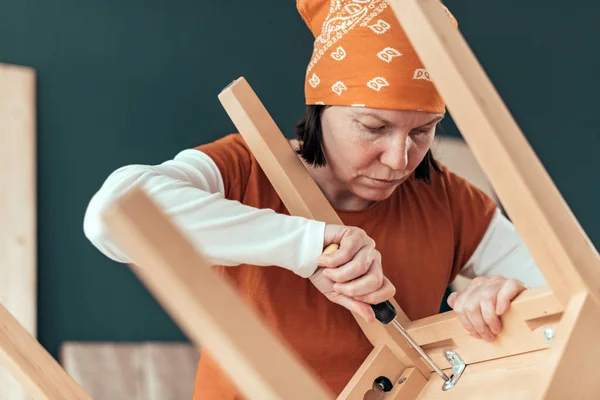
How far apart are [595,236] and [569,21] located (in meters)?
1.01

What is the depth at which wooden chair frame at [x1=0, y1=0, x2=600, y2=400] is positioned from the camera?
15.7 inches

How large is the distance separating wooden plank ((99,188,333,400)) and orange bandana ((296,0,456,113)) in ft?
2.12

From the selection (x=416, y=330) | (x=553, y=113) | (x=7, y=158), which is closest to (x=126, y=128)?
(x=7, y=158)

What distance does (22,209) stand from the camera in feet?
7.30

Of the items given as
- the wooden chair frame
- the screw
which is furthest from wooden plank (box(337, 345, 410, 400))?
the screw

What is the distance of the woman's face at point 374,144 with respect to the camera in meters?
1.02

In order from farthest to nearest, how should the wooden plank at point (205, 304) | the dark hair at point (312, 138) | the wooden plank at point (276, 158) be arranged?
the dark hair at point (312, 138) → the wooden plank at point (276, 158) → the wooden plank at point (205, 304)

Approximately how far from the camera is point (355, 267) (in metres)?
0.85

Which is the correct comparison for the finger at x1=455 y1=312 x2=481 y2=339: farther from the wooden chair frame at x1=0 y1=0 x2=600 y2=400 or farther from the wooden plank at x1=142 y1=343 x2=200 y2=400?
the wooden plank at x1=142 y1=343 x2=200 y2=400

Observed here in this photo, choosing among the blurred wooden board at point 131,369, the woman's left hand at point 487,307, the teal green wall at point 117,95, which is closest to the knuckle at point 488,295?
the woman's left hand at point 487,307

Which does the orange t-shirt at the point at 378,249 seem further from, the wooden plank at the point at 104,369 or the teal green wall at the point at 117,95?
the teal green wall at the point at 117,95

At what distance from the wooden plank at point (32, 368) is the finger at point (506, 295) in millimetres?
420

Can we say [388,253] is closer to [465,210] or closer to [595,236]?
[465,210]

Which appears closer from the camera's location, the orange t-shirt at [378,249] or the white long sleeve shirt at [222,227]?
the white long sleeve shirt at [222,227]
